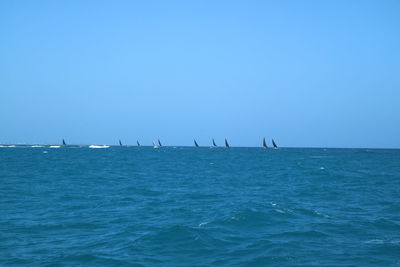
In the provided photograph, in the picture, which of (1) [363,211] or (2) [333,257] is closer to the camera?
(2) [333,257]

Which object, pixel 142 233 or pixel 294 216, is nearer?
pixel 142 233

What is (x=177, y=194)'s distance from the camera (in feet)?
105

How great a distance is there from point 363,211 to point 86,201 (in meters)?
19.1

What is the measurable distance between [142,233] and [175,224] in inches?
97.8

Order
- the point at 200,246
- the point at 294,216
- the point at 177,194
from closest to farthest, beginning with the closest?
the point at 200,246 < the point at 294,216 < the point at 177,194

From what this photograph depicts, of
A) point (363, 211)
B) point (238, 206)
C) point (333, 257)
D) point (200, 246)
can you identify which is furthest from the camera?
point (238, 206)

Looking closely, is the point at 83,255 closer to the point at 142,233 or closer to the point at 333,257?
the point at 142,233

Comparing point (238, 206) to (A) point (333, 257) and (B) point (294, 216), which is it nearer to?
(B) point (294, 216)

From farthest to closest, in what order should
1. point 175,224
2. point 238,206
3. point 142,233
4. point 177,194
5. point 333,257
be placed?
point 177,194
point 238,206
point 175,224
point 142,233
point 333,257

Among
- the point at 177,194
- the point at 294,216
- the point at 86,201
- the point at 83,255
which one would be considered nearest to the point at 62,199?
the point at 86,201

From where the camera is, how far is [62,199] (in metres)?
28.3

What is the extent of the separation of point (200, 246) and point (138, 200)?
13548 mm

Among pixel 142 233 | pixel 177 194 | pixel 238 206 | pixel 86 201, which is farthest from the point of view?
pixel 177 194

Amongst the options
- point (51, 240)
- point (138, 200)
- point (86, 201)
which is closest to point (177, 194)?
point (138, 200)
